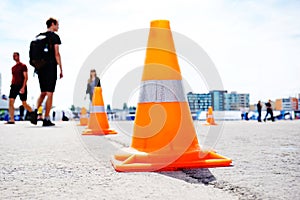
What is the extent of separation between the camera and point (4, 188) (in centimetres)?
234

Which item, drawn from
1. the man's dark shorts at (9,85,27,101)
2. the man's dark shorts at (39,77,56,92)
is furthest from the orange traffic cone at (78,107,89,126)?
the man's dark shorts at (39,77,56,92)

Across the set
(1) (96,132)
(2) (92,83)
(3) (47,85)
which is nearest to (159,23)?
(1) (96,132)

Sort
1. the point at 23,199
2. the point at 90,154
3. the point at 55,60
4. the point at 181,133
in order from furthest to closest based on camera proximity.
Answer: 1. the point at 55,60
2. the point at 90,154
3. the point at 181,133
4. the point at 23,199

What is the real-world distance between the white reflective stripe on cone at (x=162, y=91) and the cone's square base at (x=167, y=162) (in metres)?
0.55

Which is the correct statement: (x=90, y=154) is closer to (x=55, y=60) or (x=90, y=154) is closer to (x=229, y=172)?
(x=229, y=172)

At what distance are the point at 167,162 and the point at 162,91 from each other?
0.73 metres

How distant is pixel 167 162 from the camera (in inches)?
116

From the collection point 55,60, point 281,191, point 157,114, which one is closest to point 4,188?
point 157,114

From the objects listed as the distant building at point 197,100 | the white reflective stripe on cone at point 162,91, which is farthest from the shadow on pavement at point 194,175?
the distant building at point 197,100

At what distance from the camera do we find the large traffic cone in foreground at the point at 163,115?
3.10m

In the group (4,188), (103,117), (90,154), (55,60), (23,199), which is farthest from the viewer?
(55,60)

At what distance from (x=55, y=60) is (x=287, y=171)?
286 inches

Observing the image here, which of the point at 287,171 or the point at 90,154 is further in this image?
the point at 90,154

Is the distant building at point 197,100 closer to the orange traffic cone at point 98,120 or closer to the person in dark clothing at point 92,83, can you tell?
the person in dark clothing at point 92,83
